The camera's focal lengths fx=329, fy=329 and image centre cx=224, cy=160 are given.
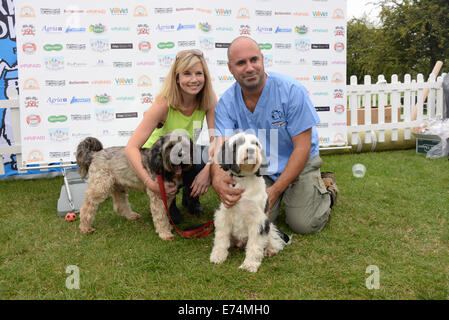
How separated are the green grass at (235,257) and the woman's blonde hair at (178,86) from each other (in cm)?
164

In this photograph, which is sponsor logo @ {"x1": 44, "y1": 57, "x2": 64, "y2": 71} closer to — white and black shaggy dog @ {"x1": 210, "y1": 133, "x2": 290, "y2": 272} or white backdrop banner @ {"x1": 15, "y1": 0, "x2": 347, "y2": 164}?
white backdrop banner @ {"x1": 15, "y1": 0, "x2": 347, "y2": 164}

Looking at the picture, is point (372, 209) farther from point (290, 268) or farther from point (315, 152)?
point (290, 268)

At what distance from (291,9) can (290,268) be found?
218 inches

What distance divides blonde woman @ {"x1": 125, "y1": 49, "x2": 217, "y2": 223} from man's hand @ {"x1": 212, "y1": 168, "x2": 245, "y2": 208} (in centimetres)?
42

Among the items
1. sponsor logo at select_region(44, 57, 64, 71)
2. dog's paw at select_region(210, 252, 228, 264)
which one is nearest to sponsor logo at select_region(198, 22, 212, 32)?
sponsor logo at select_region(44, 57, 64, 71)

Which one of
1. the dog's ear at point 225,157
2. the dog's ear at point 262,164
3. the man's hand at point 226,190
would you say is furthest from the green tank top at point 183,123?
the dog's ear at point 262,164

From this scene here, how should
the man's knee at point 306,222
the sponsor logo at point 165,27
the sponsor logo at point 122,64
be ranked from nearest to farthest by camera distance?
the man's knee at point 306,222
the sponsor logo at point 122,64
the sponsor logo at point 165,27

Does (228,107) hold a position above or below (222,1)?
below

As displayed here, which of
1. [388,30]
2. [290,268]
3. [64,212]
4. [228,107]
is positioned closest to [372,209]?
[290,268]

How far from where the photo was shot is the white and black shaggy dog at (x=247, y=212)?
2881 millimetres

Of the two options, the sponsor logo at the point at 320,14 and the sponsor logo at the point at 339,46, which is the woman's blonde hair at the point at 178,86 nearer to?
the sponsor logo at the point at 320,14

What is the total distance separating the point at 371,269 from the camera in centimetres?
299

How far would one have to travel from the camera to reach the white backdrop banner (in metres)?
5.59

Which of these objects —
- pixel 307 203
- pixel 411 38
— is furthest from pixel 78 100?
pixel 411 38
